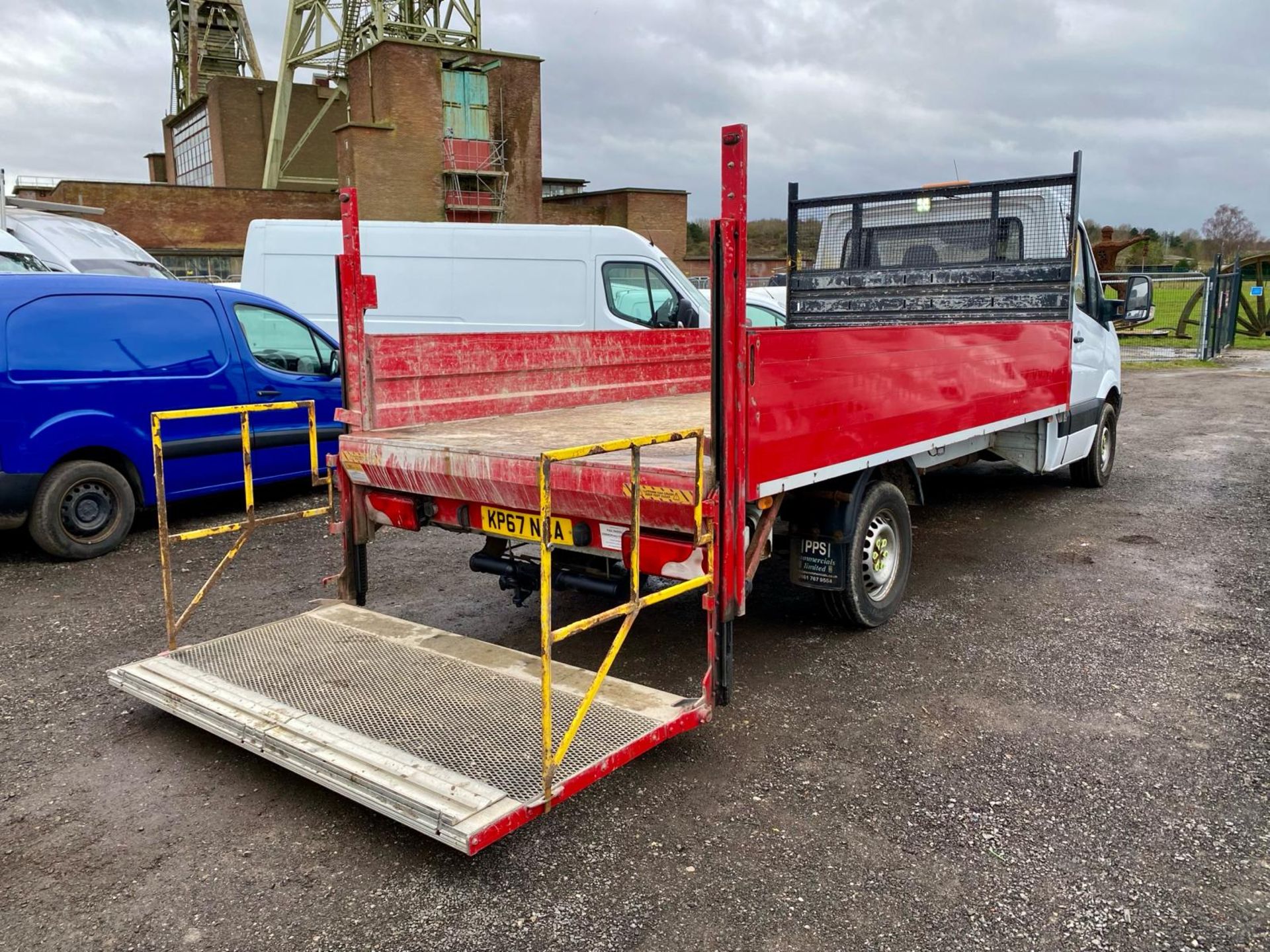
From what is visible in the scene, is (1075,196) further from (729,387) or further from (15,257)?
(15,257)

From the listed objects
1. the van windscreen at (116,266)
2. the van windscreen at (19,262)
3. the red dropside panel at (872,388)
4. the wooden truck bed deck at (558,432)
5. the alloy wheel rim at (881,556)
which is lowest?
the alloy wheel rim at (881,556)

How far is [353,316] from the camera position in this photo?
4.49 metres

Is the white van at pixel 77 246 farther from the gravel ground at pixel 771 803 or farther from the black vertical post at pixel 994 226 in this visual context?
the black vertical post at pixel 994 226

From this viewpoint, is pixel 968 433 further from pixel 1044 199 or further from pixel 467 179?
pixel 467 179

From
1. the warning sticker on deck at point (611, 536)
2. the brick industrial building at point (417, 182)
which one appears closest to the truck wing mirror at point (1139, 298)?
the warning sticker on deck at point (611, 536)

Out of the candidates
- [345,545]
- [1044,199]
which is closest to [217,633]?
[345,545]

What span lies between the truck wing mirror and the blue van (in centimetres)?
671

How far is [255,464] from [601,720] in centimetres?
532

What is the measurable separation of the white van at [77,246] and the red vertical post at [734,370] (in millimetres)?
10035

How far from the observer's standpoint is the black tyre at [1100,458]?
8.56m

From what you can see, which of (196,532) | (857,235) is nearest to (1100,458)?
(857,235)

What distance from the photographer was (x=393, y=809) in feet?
9.40

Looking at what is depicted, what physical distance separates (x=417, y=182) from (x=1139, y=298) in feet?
95.9

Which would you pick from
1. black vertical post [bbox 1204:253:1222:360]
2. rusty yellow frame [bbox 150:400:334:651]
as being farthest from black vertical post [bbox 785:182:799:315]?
black vertical post [bbox 1204:253:1222:360]
